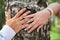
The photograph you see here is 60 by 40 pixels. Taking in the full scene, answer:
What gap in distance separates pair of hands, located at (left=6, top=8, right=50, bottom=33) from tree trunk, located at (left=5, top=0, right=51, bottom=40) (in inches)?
1.2

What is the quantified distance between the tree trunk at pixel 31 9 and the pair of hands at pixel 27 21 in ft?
0.10

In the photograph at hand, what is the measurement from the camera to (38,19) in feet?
4.24

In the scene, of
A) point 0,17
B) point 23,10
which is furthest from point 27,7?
point 0,17

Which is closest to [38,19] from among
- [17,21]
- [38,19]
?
[38,19]

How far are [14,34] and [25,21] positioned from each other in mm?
91

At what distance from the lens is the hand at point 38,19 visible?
1288 mm

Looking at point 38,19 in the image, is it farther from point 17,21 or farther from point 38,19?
point 17,21

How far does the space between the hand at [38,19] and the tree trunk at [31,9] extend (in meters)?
0.03

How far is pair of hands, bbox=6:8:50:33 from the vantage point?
4.14ft

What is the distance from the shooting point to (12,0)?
133cm

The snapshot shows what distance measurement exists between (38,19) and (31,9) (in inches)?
2.8

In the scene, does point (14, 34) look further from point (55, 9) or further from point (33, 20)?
point (55, 9)

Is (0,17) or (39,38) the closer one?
(39,38)

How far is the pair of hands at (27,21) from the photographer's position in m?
Result: 1.26
